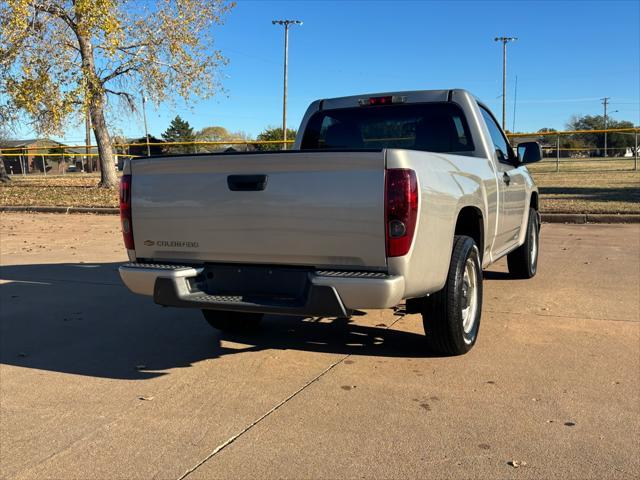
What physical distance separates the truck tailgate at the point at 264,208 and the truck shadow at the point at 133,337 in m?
0.97

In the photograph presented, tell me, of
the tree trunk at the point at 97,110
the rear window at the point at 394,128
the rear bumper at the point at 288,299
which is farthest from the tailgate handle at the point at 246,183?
the tree trunk at the point at 97,110

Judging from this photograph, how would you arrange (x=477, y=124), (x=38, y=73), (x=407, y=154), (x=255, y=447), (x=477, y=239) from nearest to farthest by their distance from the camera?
(x=255, y=447) → (x=407, y=154) → (x=477, y=239) → (x=477, y=124) → (x=38, y=73)

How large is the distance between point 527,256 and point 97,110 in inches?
714

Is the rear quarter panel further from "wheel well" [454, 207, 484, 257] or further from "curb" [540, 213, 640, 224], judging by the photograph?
"curb" [540, 213, 640, 224]

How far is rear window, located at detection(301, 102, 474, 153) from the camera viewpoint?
540 centimetres

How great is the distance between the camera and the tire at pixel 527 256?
6.95 m

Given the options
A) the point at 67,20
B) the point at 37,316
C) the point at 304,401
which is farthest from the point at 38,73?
the point at 304,401

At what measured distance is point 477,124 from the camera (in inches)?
210

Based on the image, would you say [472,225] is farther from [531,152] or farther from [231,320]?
[231,320]

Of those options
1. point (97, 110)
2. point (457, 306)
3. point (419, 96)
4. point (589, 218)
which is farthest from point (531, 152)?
point (97, 110)

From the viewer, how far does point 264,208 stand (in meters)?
3.77

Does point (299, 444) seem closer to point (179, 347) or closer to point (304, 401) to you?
point (304, 401)

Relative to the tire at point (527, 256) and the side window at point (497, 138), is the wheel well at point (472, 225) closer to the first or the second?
the side window at point (497, 138)

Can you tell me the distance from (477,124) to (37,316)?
4.53 m
